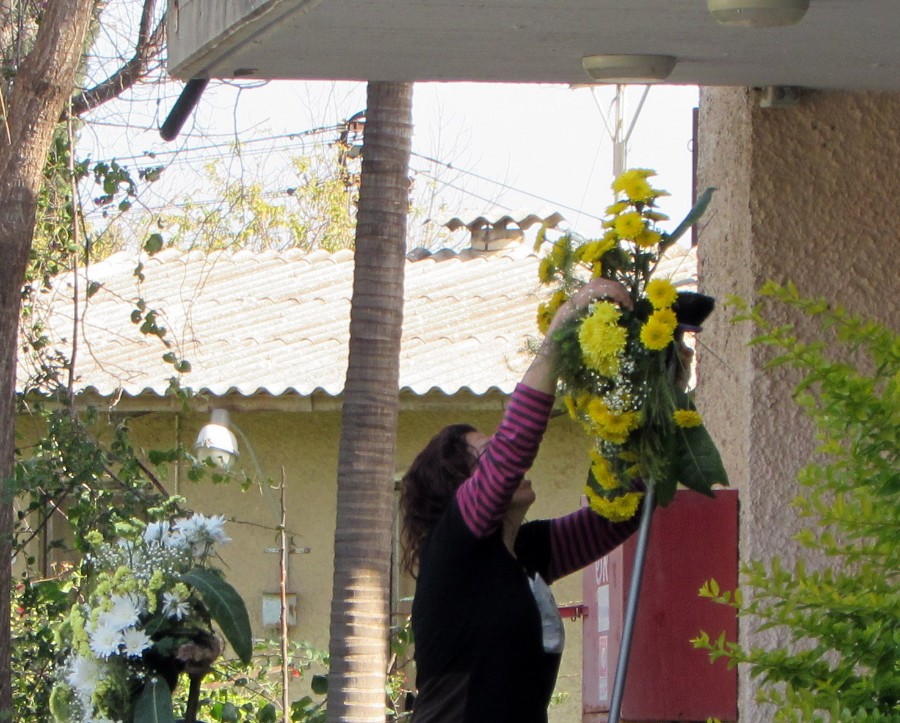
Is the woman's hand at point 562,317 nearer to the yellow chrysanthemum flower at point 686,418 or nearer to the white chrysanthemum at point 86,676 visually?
the yellow chrysanthemum flower at point 686,418

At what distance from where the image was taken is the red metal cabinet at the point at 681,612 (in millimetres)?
3166

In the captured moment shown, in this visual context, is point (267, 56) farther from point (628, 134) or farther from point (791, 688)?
point (628, 134)

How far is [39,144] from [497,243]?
7.05 meters

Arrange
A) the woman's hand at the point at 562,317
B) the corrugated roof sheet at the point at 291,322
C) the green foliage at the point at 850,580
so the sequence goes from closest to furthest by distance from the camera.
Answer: the green foliage at the point at 850,580, the woman's hand at the point at 562,317, the corrugated roof sheet at the point at 291,322

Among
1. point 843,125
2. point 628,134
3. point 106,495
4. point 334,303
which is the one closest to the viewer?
point 843,125

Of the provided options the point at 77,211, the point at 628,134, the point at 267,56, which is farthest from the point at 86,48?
the point at 628,134

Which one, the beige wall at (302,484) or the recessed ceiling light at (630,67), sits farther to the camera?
the beige wall at (302,484)

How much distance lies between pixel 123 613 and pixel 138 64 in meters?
3.31

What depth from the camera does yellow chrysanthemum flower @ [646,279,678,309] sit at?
104 inches

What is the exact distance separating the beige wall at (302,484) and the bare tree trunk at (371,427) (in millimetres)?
3235

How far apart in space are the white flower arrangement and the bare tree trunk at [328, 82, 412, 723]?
1.35m

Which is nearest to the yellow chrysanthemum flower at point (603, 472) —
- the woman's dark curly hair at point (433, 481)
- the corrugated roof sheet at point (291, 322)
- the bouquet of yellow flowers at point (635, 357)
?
the bouquet of yellow flowers at point (635, 357)

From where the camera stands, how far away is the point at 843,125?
3.24 metres

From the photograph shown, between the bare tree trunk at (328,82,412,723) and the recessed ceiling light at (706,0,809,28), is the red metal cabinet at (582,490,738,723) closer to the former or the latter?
the recessed ceiling light at (706,0,809,28)
